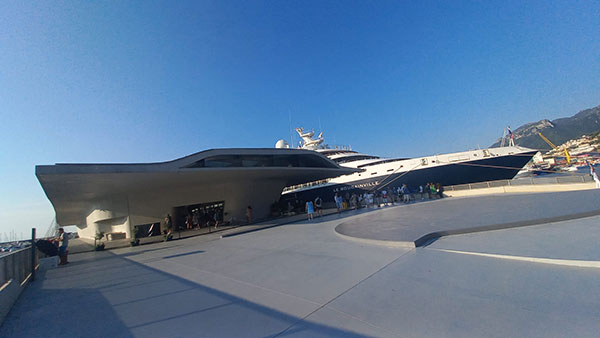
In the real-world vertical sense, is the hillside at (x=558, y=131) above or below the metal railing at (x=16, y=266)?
above

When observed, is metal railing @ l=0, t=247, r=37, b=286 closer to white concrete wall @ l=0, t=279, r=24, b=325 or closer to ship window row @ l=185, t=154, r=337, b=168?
white concrete wall @ l=0, t=279, r=24, b=325

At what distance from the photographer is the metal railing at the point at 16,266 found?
4.69 metres

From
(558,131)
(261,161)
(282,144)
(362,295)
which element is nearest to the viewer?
(362,295)

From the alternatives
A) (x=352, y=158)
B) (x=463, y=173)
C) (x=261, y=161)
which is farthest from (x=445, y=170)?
(x=261, y=161)

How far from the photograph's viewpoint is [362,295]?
3.34 m

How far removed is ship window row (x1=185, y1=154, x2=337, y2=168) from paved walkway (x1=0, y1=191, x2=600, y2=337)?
715 centimetres

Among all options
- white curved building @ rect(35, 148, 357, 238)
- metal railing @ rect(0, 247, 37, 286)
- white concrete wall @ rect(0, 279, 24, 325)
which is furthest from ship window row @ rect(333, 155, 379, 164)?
white concrete wall @ rect(0, 279, 24, 325)

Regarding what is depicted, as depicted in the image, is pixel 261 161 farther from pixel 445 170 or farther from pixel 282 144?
pixel 282 144

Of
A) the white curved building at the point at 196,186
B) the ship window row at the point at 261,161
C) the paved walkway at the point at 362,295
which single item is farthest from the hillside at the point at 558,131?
the paved walkway at the point at 362,295

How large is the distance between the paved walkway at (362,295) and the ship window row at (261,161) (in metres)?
7.15

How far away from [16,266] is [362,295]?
8.33m

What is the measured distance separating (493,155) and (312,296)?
27.6 metres

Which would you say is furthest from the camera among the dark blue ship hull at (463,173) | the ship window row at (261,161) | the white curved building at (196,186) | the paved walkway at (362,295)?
the dark blue ship hull at (463,173)

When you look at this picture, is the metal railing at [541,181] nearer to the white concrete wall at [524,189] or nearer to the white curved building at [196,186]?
the white concrete wall at [524,189]
